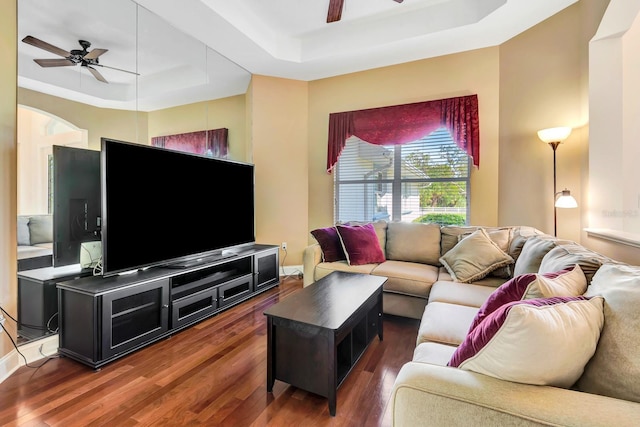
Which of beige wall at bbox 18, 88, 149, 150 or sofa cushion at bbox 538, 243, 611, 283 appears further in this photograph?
beige wall at bbox 18, 88, 149, 150

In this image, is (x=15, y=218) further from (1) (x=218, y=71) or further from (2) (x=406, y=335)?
(2) (x=406, y=335)

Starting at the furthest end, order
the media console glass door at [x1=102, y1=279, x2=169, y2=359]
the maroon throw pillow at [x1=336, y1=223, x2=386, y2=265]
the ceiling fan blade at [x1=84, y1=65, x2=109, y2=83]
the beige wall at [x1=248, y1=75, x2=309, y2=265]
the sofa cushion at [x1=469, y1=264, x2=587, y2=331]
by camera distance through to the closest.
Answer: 1. the beige wall at [x1=248, y1=75, x2=309, y2=265]
2. the maroon throw pillow at [x1=336, y1=223, x2=386, y2=265]
3. the ceiling fan blade at [x1=84, y1=65, x2=109, y2=83]
4. the media console glass door at [x1=102, y1=279, x2=169, y2=359]
5. the sofa cushion at [x1=469, y1=264, x2=587, y2=331]

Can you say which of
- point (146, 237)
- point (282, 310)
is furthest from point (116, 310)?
point (282, 310)

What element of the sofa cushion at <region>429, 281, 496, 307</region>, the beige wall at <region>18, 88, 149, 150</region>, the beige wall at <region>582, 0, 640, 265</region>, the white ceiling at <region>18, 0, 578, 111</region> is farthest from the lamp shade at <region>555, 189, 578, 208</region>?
the beige wall at <region>18, 88, 149, 150</region>

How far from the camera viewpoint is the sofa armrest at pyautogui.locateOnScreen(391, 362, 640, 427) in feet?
2.37

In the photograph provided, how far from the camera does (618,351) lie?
0.83m

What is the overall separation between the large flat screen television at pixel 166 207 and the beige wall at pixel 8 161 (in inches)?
20.4

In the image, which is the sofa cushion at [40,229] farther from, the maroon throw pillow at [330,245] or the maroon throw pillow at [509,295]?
the maroon throw pillow at [509,295]

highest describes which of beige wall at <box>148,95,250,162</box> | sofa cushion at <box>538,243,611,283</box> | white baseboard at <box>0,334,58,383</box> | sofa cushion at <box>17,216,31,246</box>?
beige wall at <box>148,95,250,162</box>

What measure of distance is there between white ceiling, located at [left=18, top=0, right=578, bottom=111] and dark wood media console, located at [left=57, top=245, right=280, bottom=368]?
149 centimetres

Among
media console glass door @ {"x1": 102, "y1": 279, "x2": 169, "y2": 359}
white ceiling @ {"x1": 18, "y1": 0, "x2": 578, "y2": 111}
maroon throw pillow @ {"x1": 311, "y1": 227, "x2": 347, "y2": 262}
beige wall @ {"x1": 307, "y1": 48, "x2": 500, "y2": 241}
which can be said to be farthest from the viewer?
beige wall @ {"x1": 307, "y1": 48, "x2": 500, "y2": 241}

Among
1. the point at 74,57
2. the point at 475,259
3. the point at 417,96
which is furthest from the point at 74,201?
the point at 417,96

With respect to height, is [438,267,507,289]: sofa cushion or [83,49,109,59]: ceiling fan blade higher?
[83,49,109,59]: ceiling fan blade

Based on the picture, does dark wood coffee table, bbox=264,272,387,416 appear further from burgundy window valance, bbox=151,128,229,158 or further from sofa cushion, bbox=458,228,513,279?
burgundy window valance, bbox=151,128,229,158
